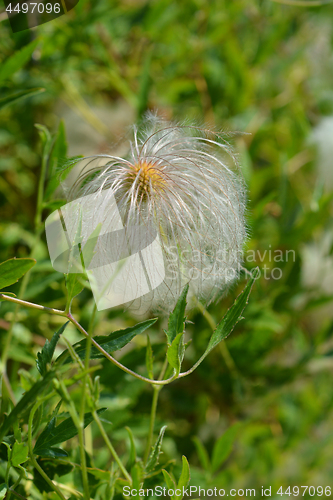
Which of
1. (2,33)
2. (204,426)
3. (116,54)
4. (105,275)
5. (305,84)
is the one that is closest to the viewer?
(105,275)

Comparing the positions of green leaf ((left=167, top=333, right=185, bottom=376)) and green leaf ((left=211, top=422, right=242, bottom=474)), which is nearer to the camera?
green leaf ((left=167, top=333, right=185, bottom=376))

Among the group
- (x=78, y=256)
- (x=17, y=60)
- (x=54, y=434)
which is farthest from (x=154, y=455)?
(x=17, y=60)

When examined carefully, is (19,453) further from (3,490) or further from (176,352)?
(176,352)

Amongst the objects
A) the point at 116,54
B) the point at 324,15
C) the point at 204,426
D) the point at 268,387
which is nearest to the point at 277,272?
the point at 268,387

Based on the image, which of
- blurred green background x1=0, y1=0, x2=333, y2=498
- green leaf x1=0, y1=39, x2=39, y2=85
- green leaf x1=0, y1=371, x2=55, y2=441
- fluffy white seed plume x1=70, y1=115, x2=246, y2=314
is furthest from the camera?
blurred green background x1=0, y1=0, x2=333, y2=498

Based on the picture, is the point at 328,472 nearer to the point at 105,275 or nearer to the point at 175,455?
the point at 175,455

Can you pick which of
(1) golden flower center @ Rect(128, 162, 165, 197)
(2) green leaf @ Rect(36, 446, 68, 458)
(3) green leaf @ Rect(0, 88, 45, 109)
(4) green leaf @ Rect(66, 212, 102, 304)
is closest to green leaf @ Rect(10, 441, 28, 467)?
(2) green leaf @ Rect(36, 446, 68, 458)

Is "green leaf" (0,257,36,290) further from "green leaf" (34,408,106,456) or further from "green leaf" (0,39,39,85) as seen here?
"green leaf" (0,39,39,85)

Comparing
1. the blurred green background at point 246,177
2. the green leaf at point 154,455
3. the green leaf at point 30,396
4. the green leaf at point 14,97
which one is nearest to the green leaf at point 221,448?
the blurred green background at point 246,177
